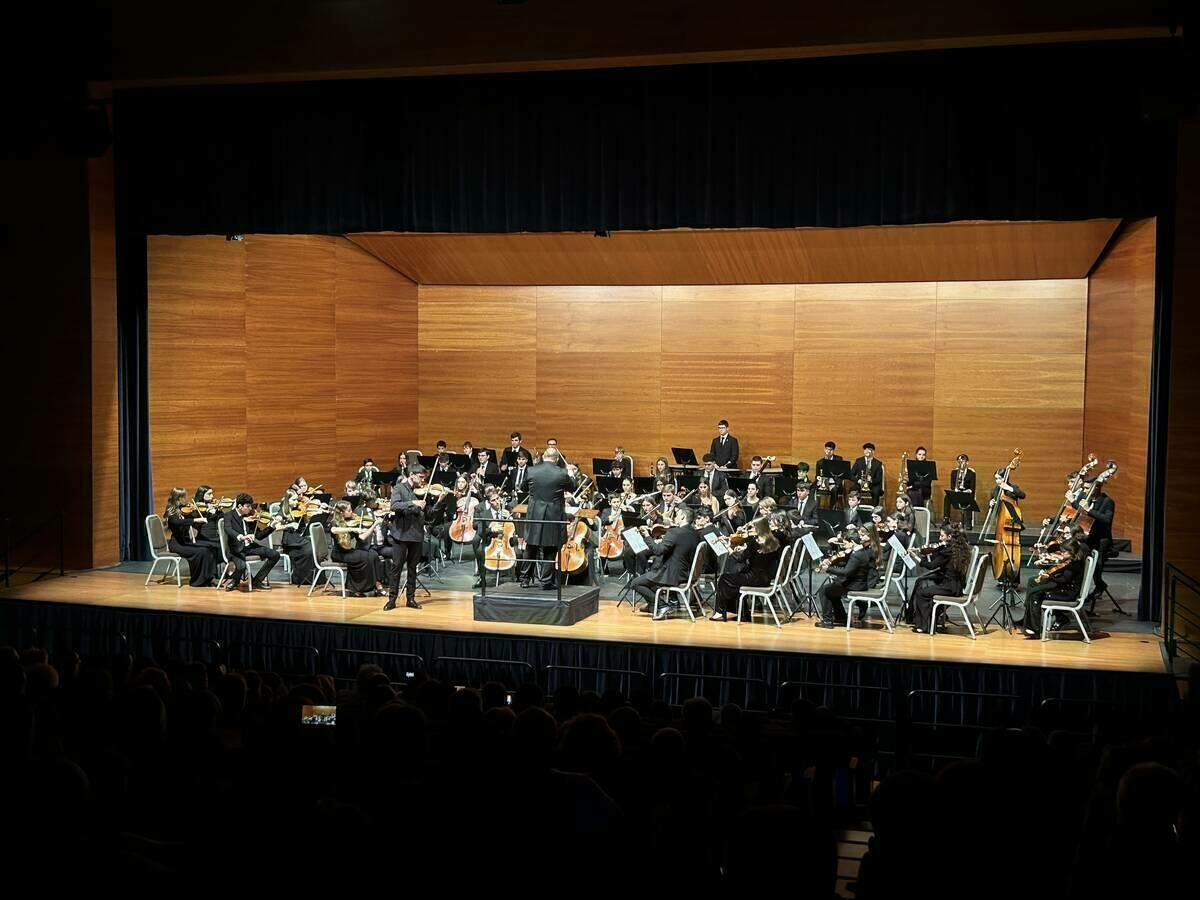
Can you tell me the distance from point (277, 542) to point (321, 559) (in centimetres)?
182

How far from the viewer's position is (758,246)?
19.4 m

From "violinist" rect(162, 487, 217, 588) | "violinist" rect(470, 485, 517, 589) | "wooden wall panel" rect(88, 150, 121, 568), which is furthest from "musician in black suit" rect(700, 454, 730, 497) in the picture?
"wooden wall panel" rect(88, 150, 121, 568)

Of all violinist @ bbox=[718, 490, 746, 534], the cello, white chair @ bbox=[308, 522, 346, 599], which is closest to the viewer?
the cello

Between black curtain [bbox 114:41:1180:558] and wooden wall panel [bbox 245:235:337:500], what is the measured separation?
3295 mm

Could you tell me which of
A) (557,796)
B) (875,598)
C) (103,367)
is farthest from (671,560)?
(103,367)

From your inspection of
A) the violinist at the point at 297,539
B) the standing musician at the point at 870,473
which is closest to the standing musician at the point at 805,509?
the standing musician at the point at 870,473

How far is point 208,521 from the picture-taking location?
13969 millimetres

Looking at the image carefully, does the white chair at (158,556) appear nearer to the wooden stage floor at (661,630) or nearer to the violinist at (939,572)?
the wooden stage floor at (661,630)

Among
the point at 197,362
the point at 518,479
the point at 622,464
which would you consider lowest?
the point at 518,479

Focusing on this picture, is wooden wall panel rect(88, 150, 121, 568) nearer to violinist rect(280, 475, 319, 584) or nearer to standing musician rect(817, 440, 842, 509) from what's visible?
violinist rect(280, 475, 319, 584)

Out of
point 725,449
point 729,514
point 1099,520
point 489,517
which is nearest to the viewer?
point 1099,520

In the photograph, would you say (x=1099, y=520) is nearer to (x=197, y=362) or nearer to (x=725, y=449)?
(x=725, y=449)

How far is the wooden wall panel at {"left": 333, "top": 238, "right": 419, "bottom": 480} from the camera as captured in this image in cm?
2097

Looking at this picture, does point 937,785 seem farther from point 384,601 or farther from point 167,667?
point 384,601
